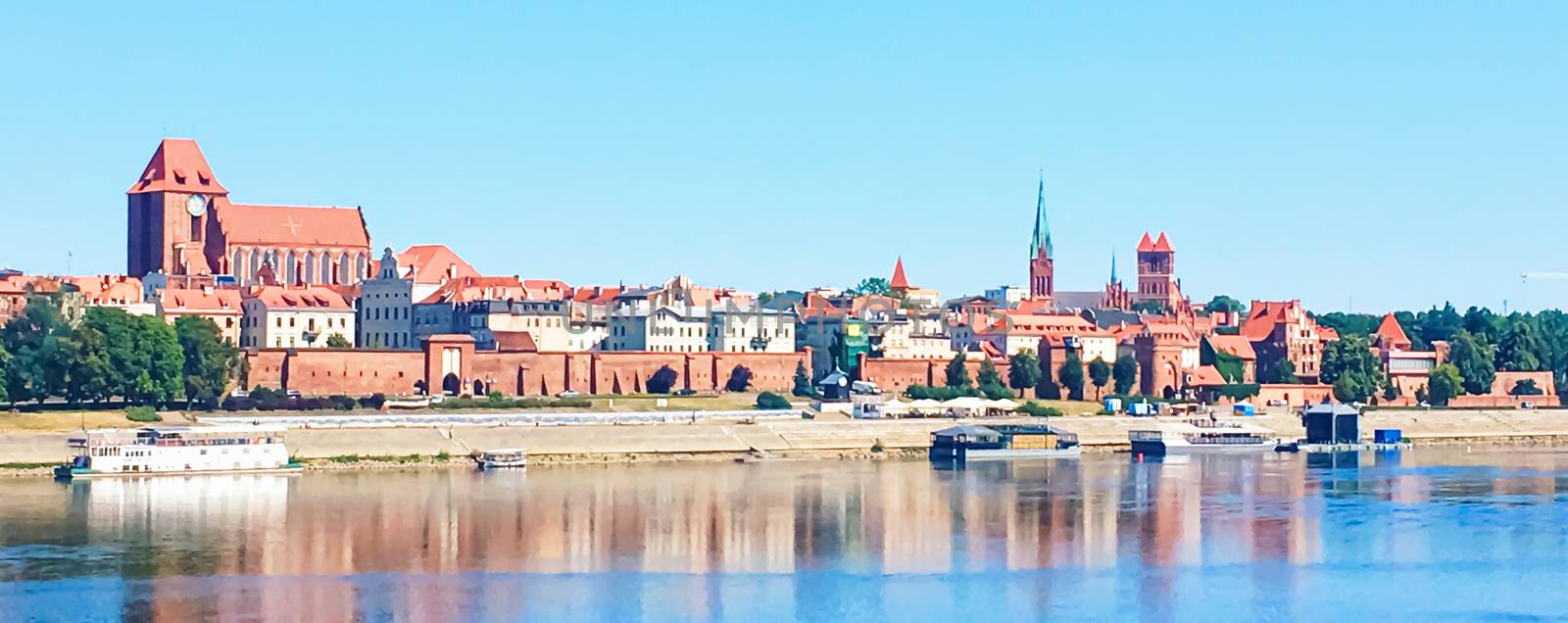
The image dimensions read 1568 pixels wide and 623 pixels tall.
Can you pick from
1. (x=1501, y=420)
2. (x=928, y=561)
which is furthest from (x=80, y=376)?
(x=1501, y=420)

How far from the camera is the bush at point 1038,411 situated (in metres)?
99.0

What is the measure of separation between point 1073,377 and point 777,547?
56.4 metres

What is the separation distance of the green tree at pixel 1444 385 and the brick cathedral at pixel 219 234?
5161 cm

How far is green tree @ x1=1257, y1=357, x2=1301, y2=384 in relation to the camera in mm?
119125

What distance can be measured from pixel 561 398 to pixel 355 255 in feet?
111

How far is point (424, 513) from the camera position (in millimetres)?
59656

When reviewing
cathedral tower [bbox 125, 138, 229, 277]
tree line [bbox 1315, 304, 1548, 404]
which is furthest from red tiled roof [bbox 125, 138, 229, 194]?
tree line [bbox 1315, 304, 1548, 404]

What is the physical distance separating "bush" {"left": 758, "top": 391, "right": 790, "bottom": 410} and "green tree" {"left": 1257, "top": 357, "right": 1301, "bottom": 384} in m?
33.5

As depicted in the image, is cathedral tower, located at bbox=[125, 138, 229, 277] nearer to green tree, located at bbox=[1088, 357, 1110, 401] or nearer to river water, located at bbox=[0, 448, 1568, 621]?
green tree, located at bbox=[1088, 357, 1110, 401]

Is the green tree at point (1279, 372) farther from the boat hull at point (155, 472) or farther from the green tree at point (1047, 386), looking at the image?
the boat hull at point (155, 472)

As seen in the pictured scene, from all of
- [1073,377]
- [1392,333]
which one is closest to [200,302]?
[1073,377]

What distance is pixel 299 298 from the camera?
107312 mm

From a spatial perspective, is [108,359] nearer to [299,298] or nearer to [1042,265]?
[299,298]

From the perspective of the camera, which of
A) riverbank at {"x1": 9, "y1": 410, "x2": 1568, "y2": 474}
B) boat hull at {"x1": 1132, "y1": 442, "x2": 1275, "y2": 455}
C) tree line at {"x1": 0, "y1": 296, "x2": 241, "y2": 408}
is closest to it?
riverbank at {"x1": 9, "y1": 410, "x2": 1568, "y2": 474}
